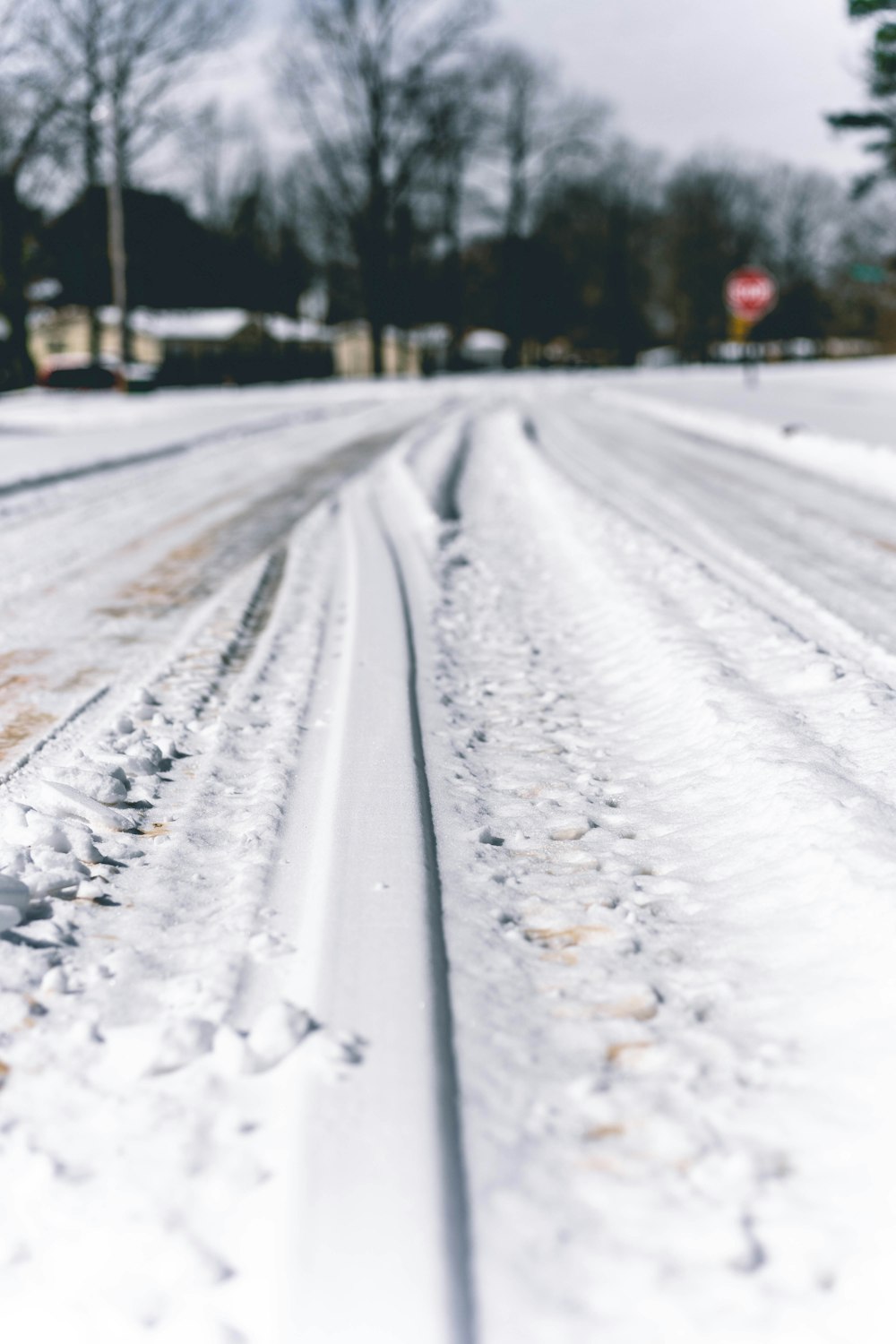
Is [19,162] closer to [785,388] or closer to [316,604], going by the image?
[785,388]

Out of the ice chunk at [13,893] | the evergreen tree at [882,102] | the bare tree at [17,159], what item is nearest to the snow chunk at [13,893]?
the ice chunk at [13,893]

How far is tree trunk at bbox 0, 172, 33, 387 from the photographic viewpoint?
35344 millimetres

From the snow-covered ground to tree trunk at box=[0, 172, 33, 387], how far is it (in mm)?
33256

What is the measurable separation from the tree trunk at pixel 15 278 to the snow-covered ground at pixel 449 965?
109 feet

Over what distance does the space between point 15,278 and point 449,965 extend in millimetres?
38811

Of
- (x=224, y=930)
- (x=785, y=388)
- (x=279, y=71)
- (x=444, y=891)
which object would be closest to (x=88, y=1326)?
(x=224, y=930)

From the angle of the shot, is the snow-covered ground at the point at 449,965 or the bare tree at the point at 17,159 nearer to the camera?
the snow-covered ground at the point at 449,965

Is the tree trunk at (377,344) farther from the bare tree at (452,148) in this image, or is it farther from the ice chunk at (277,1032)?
the ice chunk at (277,1032)

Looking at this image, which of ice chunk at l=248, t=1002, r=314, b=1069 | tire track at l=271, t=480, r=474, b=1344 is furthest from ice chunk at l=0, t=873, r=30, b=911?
ice chunk at l=248, t=1002, r=314, b=1069

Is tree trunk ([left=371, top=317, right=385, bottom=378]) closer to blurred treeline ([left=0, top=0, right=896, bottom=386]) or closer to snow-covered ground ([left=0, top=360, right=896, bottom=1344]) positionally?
blurred treeline ([left=0, top=0, right=896, bottom=386])

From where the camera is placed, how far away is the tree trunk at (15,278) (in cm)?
3534

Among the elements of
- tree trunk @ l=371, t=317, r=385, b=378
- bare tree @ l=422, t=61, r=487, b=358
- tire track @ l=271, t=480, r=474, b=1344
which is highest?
bare tree @ l=422, t=61, r=487, b=358

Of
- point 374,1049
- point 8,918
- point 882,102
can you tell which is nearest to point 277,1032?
point 374,1049

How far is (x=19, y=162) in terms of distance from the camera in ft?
108
